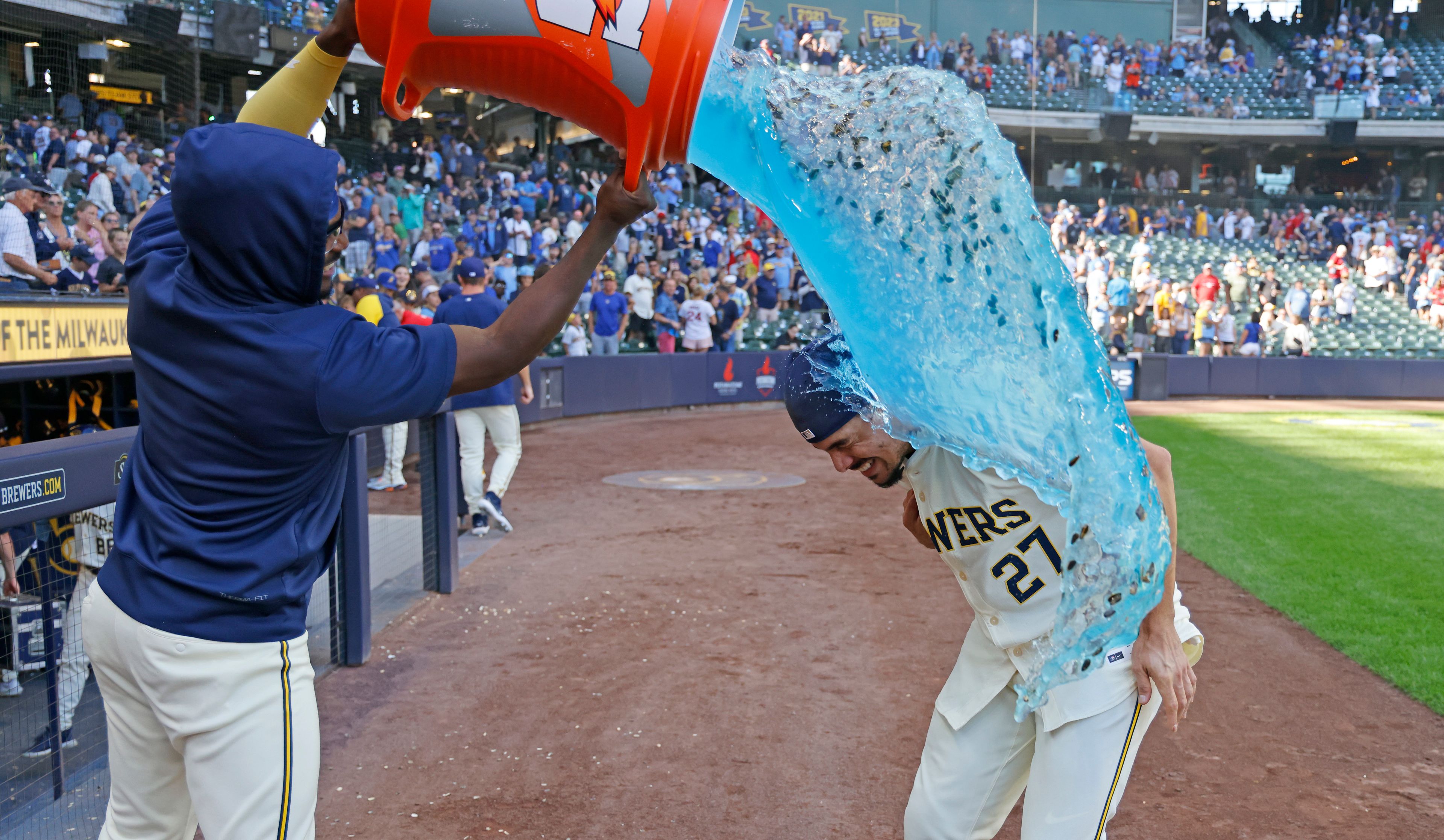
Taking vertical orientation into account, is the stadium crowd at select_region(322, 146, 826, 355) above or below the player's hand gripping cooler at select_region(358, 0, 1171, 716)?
above

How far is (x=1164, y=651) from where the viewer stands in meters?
2.45

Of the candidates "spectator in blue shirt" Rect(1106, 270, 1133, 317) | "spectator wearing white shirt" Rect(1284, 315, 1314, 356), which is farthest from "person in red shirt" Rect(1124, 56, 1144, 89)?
"spectator in blue shirt" Rect(1106, 270, 1133, 317)

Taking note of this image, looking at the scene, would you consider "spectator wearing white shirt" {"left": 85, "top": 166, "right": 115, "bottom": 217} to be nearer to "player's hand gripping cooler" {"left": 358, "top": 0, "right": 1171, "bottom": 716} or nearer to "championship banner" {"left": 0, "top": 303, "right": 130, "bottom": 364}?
"championship banner" {"left": 0, "top": 303, "right": 130, "bottom": 364}

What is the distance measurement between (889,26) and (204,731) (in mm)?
37249

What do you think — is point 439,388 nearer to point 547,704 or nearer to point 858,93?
point 858,93

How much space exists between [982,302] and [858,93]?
46 cm

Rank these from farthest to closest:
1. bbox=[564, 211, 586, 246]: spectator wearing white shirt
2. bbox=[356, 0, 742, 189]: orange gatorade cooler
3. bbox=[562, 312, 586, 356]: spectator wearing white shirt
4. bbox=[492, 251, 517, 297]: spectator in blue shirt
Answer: bbox=[564, 211, 586, 246]: spectator wearing white shirt, bbox=[562, 312, 586, 356]: spectator wearing white shirt, bbox=[492, 251, 517, 297]: spectator in blue shirt, bbox=[356, 0, 742, 189]: orange gatorade cooler

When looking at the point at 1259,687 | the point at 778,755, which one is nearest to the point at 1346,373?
the point at 1259,687

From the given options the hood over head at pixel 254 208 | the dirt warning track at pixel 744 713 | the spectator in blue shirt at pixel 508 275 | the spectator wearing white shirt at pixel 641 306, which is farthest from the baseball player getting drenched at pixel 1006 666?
the spectator wearing white shirt at pixel 641 306

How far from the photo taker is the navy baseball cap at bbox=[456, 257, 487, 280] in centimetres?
811

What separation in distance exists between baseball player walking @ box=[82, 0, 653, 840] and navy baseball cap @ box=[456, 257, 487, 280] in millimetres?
6036

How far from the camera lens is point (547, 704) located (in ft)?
16.8

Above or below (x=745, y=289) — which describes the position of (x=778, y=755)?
below

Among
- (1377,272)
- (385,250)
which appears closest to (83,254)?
(385,250)
